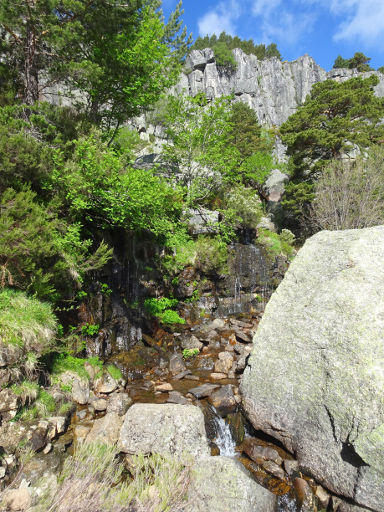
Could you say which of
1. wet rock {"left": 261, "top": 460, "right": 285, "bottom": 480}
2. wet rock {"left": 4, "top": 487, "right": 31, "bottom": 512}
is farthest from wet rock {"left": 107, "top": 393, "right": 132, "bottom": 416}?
wet rock {"left": 261, "top": 460, "right": 285, "bottom": 480}

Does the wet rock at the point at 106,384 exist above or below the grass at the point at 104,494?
below

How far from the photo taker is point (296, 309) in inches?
237

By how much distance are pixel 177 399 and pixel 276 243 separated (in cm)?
1622

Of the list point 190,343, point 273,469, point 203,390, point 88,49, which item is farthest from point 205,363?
point 88,49

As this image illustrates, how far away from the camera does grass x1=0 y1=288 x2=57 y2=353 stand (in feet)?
19.4

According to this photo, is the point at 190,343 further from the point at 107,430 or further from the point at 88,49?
the point at 88,49

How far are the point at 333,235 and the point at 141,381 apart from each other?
749 cm

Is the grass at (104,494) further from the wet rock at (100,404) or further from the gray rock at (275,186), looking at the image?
the gray rock at (275,186)

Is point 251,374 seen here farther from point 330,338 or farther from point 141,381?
point 141,381

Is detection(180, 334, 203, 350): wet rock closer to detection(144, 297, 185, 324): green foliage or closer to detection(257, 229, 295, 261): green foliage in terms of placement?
detection(144, 297, 185, 324): green foliage

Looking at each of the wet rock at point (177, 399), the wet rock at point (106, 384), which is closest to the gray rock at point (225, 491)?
the wet rock at point (177, 399)

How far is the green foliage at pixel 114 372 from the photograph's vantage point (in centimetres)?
852

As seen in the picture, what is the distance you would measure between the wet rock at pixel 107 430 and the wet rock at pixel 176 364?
137 inches

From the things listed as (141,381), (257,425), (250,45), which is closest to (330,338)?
(257,425)
